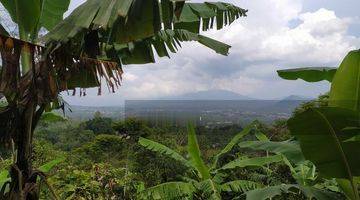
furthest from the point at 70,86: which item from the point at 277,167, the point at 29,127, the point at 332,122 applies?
the point at 277,167

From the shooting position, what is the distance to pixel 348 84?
3895mm

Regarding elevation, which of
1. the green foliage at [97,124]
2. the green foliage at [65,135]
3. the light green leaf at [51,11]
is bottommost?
the green foliage at [65,135]

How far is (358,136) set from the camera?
3.71 metres

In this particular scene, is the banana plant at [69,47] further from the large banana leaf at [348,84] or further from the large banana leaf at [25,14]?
the large banana leaf at [348,84]

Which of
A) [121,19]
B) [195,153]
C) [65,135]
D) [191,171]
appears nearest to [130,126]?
[191,171]

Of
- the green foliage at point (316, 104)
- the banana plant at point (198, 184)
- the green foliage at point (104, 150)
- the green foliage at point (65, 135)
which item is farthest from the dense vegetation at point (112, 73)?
the green foliage at point (65, 135)

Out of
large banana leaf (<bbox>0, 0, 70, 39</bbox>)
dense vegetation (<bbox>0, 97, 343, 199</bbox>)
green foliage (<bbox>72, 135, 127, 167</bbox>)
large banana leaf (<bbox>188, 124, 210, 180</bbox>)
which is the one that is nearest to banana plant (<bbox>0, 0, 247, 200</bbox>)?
large banana leaf (<bbox>0, 0, 70, 39</bbox>)

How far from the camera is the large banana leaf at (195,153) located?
275 inches

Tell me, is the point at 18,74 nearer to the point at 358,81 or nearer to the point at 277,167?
the point at 358,81

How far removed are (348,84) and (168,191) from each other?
348 centimetres

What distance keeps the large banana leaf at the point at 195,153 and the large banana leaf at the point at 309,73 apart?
2.58 meters

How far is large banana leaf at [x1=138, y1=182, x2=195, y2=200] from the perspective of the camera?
656cm

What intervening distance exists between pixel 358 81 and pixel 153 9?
1.96 metres

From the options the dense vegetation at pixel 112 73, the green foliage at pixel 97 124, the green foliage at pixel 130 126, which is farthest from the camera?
the green foliage at pixel 97 124
